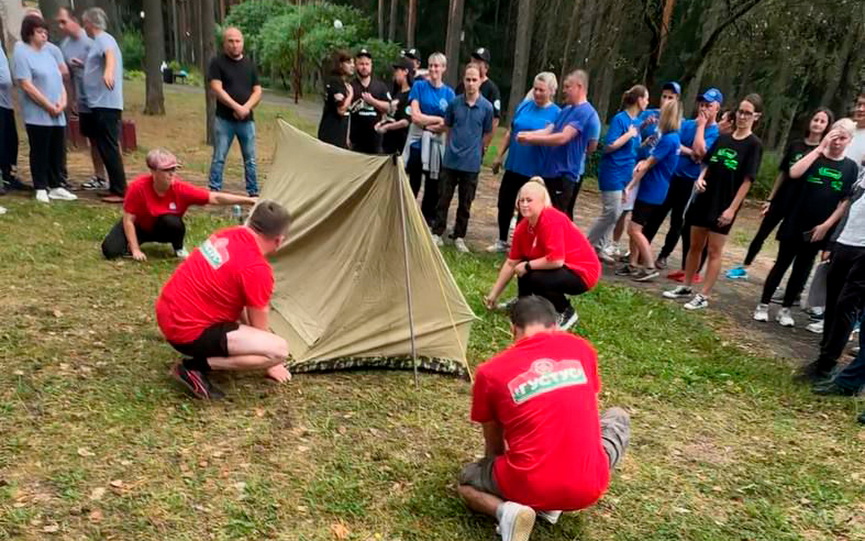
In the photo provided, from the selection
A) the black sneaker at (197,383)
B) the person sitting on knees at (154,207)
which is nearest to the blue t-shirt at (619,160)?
the person sitting on knees at (154,207)

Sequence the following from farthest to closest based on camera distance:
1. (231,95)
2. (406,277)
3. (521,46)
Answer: (521,46), (231,95), (406,277)

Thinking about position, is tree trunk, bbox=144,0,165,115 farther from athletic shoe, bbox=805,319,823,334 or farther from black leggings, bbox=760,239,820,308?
athletic shoe, bbox=805,319,823,334

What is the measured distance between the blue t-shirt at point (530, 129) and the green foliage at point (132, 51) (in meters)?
31.1

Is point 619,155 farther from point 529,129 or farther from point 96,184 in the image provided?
point 96,184

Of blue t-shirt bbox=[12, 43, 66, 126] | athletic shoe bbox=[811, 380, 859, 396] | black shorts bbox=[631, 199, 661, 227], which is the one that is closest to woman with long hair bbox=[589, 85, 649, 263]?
black shorts bbox=[631, 199, 661, 227]

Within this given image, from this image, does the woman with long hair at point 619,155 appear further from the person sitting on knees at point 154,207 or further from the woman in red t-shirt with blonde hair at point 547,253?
the person sitting on knees at point 154,207

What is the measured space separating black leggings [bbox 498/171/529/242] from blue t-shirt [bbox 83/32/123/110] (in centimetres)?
430

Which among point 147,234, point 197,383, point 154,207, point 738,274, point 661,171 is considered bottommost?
point 738,274

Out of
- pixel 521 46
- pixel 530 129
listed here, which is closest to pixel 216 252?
pixel 530 129

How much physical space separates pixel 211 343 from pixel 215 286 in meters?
0.30

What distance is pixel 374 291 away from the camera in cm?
394

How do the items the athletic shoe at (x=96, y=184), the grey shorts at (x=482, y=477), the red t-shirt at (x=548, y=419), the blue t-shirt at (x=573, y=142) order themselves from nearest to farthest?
the red t-shirt at (x=548, y=419), the grey shorts at (x=482, y=477), the blue t-shirt at (x=573, y=142), the athletic shoe at (x=96, y=184)

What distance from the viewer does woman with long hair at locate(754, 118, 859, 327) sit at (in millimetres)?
4754

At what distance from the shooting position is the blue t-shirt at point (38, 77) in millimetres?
6031
